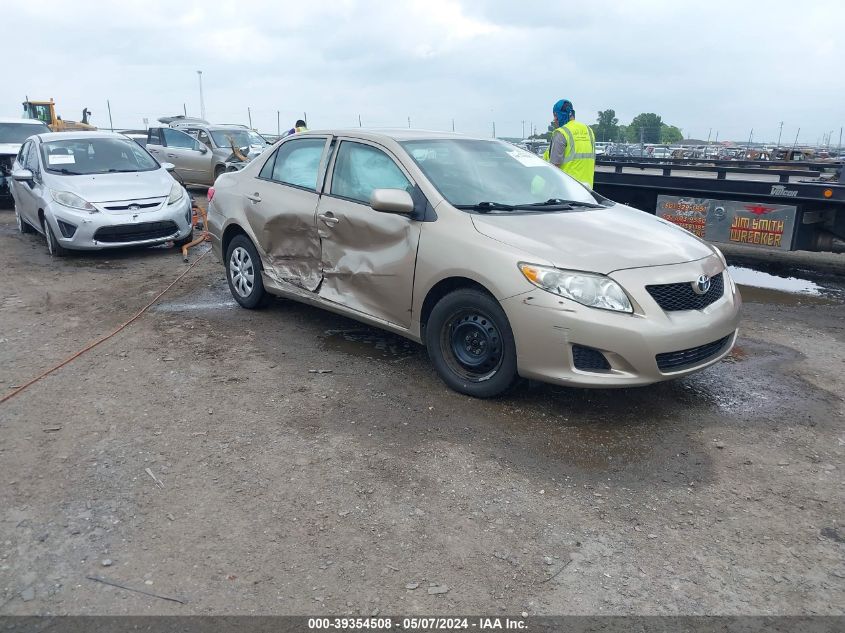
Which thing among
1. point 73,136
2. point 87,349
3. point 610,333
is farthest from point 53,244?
point 610,333

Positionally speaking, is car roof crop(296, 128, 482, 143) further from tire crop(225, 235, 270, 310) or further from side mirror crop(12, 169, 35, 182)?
side mirror crop(12, 169, 35, 182)

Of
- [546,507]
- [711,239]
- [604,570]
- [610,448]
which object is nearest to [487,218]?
[610,448]

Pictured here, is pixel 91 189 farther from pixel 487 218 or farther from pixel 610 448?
pixel 610 448

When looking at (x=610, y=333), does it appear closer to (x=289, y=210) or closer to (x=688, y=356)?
(x=688, y=356)

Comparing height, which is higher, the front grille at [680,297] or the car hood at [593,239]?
the car hood at [593,239]

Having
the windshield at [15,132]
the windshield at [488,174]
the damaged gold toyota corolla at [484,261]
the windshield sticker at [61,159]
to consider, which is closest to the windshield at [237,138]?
the windshield at [15,132]

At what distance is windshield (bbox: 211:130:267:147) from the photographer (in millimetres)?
17375

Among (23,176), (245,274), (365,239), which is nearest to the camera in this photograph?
(365,239)

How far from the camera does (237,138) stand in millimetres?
17797

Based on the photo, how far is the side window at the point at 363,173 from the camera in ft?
16.3

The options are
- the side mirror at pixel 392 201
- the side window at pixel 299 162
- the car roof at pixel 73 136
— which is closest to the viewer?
the side mirror at pixel 392 201

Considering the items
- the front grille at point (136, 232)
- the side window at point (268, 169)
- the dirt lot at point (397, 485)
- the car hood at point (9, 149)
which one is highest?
the side window at point (268, 169)

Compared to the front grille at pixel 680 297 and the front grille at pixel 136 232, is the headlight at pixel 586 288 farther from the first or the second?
the front grille at pixel 136 232

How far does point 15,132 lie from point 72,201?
750 centimetres
